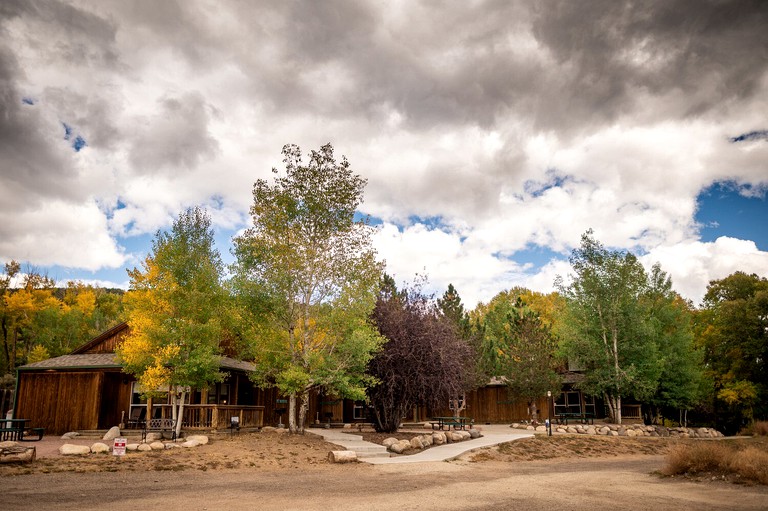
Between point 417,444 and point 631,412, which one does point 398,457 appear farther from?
point 631,412

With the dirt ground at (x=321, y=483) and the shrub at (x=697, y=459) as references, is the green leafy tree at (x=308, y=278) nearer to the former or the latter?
the dirt ground at (x=321, y=483)

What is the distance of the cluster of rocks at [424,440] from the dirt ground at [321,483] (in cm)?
221

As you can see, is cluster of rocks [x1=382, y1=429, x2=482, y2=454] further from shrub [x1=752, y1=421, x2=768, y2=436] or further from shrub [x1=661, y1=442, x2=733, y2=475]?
shrub [x1=752, y1=421, x2=768, y2=436]

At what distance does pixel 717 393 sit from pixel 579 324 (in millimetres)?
15080

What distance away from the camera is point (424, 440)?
2109 cm

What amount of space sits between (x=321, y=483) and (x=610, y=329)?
27627 millimetres

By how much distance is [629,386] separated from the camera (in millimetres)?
33156

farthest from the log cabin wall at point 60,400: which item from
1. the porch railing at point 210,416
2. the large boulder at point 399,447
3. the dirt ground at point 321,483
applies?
the large boulder at point 399,447

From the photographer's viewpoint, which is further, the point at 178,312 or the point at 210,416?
the point at 210,416

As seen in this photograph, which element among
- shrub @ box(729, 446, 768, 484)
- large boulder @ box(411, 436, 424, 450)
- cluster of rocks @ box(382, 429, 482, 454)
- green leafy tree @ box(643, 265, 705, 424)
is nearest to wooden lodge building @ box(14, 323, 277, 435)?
cluster of rocks @ box(382, 429, 482, 454)

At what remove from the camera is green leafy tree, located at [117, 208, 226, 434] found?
805 inches

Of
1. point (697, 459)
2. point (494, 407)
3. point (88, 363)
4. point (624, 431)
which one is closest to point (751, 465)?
point (697, 459)

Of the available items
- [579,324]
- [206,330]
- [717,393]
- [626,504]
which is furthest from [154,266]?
[717,393]

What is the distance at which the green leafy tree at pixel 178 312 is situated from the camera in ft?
67.1
